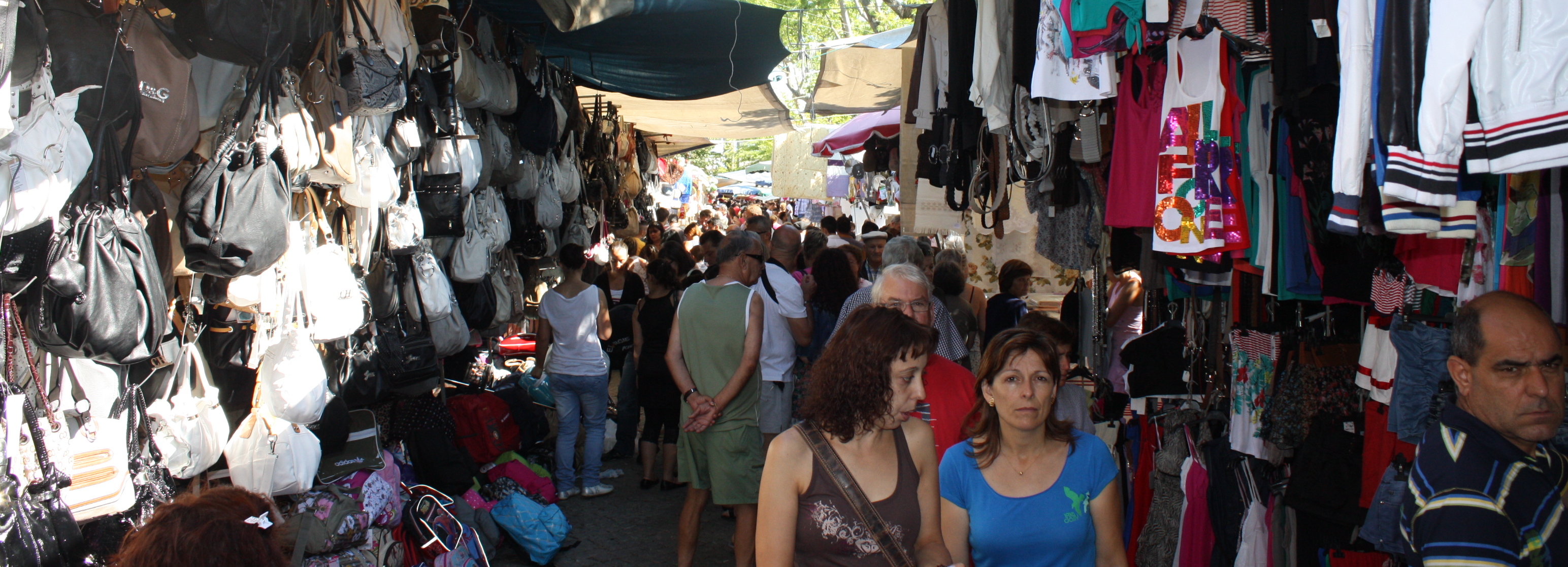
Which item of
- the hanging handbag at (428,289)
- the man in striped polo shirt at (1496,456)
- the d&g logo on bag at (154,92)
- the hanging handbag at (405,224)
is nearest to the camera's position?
the man in striped polo shirt at (1496,456)

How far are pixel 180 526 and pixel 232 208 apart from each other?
1.61m

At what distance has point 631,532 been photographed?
656 centimetres

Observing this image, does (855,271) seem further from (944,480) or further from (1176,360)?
(944,480)

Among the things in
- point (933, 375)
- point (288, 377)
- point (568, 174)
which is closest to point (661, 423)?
point (568, 174)

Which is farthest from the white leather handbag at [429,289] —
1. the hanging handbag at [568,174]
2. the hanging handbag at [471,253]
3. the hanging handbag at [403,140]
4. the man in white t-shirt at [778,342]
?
the hanging handbag at [568,174]

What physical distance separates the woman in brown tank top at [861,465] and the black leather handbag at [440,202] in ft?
11.3

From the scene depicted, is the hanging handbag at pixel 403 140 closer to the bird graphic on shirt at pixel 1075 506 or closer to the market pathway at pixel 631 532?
the market pathway at pixel 631 532

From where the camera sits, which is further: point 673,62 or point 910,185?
point 673,62

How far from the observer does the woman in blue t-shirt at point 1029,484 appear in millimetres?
2803

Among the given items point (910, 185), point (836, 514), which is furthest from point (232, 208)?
point (910, 185)

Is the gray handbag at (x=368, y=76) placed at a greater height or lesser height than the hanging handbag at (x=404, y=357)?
greater

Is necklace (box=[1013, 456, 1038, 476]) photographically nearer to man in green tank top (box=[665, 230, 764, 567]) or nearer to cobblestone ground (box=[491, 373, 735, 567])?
man in green tank top (box=[665, 230, 764, 567])

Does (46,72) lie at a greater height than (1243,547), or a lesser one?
greater

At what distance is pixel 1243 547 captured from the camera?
4492 millimetres
